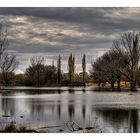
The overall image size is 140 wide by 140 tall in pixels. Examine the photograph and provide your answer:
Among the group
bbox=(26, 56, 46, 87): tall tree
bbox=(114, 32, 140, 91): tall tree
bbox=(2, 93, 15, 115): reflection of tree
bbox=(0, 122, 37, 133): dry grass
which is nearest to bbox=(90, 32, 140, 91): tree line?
bbox=(114, 32, 140, 91): tall tree

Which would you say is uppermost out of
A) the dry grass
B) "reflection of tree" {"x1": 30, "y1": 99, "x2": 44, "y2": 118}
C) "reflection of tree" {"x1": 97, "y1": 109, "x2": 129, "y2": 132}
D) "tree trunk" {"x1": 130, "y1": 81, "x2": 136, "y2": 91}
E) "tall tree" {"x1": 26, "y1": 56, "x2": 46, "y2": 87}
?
"tall tree" {"x1": 26, "y1": 56, "x2": 46, "y2": 87}

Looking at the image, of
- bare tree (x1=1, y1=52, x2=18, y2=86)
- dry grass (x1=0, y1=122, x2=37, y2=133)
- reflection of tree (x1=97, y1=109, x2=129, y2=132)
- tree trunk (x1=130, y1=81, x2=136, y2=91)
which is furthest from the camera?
tree trunk (x1=130, y1=81, x2=136, y2=91)

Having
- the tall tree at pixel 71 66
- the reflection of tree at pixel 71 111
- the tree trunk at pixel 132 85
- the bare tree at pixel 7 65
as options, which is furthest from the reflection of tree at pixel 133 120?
the bare tree at pixel 7 65

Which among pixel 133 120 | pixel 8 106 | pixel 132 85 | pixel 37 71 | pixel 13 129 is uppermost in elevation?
pixel 37 71

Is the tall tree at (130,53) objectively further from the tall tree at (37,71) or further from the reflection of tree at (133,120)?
the tall tree at (37,71)

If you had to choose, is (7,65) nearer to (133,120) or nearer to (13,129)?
(13,129)

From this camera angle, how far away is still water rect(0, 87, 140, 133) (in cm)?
955

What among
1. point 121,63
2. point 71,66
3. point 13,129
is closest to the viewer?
point 13,129

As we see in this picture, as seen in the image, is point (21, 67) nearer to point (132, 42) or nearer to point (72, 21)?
point (72, 21)

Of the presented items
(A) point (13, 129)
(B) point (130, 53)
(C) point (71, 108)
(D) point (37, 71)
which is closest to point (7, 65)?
(D) point (37, 71)

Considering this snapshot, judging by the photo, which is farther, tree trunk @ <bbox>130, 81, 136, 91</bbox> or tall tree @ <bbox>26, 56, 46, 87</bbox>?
tree trunk @ <bbox>130, 81, 136, 91</bbox>

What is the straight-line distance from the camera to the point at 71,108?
33.5 feet

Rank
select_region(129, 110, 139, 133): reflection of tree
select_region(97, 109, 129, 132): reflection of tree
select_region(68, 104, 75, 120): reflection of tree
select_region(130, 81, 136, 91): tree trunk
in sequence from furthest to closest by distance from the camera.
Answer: select_region(130, 81, 136, 91): tree trunk, select_region(68, 104, 75, 120): reflection of tree, select_region(97, 109, 129, 132): reflection of tree, select_region(129, 110, 139, 133): reflection of tree

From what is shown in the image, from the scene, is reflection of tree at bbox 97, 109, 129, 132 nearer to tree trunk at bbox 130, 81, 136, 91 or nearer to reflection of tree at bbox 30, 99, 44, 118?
tree trunk at bbox 130, 81, 136, 91
